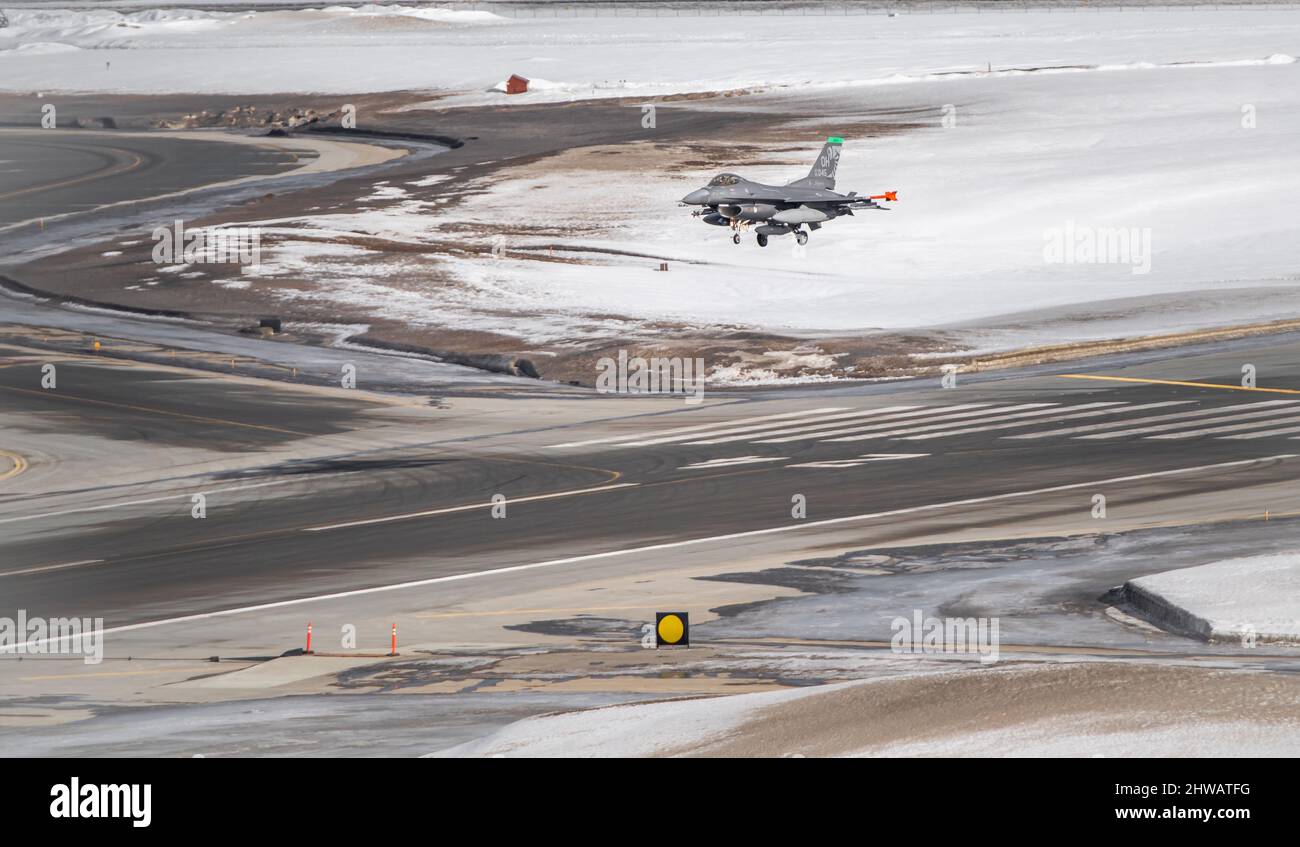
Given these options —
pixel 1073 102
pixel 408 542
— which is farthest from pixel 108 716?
pixel 1073 102

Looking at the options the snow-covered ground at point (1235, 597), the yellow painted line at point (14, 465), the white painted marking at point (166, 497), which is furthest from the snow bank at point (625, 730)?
the yellow painted line at point (14, 465)

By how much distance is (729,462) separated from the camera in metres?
33.5

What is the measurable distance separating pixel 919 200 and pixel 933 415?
28076mm

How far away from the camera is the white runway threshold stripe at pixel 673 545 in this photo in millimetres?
22719

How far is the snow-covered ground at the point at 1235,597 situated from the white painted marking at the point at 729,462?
43.8 ft

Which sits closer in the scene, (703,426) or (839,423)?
(839,423)

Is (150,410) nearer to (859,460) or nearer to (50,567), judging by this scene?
(50,567)

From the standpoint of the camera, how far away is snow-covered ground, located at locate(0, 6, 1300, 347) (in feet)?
170

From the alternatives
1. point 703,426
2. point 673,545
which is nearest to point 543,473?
point 703,426

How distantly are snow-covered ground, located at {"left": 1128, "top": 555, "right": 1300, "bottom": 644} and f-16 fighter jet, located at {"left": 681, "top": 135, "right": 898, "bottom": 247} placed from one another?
120ft

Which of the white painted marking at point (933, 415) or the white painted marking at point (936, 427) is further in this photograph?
the white painted marking at point (933, 415)

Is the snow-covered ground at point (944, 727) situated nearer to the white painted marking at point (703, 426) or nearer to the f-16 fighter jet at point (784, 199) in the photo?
the white painted marking at point (703, 426)

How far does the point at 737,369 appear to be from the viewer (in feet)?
144
